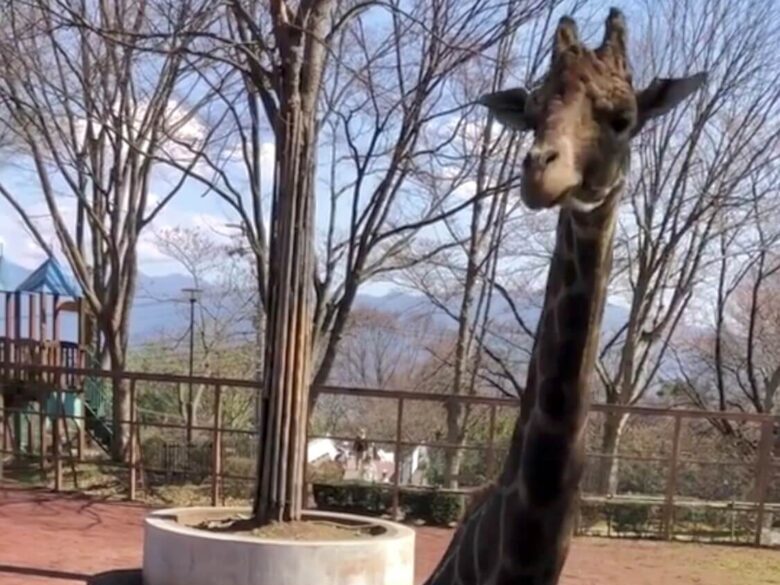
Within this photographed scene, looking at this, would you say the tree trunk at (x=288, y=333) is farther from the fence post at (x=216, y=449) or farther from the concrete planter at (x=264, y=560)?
the fence post at (x=216, y=449)

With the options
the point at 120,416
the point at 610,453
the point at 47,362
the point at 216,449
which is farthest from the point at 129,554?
the point at 47,362

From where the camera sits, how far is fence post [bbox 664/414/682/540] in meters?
7.91

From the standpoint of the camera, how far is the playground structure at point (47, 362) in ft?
38.8

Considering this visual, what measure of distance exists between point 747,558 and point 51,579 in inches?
197

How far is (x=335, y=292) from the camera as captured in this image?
35.2 feet

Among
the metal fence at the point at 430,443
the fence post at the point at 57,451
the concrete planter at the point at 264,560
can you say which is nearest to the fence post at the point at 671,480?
the metal fence at the point at 430,443

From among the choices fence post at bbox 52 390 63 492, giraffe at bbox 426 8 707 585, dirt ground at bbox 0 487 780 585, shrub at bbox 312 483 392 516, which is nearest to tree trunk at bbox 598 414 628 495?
dirt ground at bbox 0 487 780 585

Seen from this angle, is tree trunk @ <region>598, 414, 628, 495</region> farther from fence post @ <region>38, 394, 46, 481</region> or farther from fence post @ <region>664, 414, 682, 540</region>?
fence post @ <region>38, 394, 46, 481</region>

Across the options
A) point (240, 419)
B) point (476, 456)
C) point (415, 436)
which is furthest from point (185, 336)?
point (476, 456)

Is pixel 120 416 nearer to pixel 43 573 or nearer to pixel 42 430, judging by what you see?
pixel 42 430

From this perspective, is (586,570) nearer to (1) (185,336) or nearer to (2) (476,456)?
(2) (476,456)

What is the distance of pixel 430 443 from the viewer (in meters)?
8.04

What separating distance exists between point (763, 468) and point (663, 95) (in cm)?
671

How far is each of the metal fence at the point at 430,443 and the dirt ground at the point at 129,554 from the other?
1.75 feet
